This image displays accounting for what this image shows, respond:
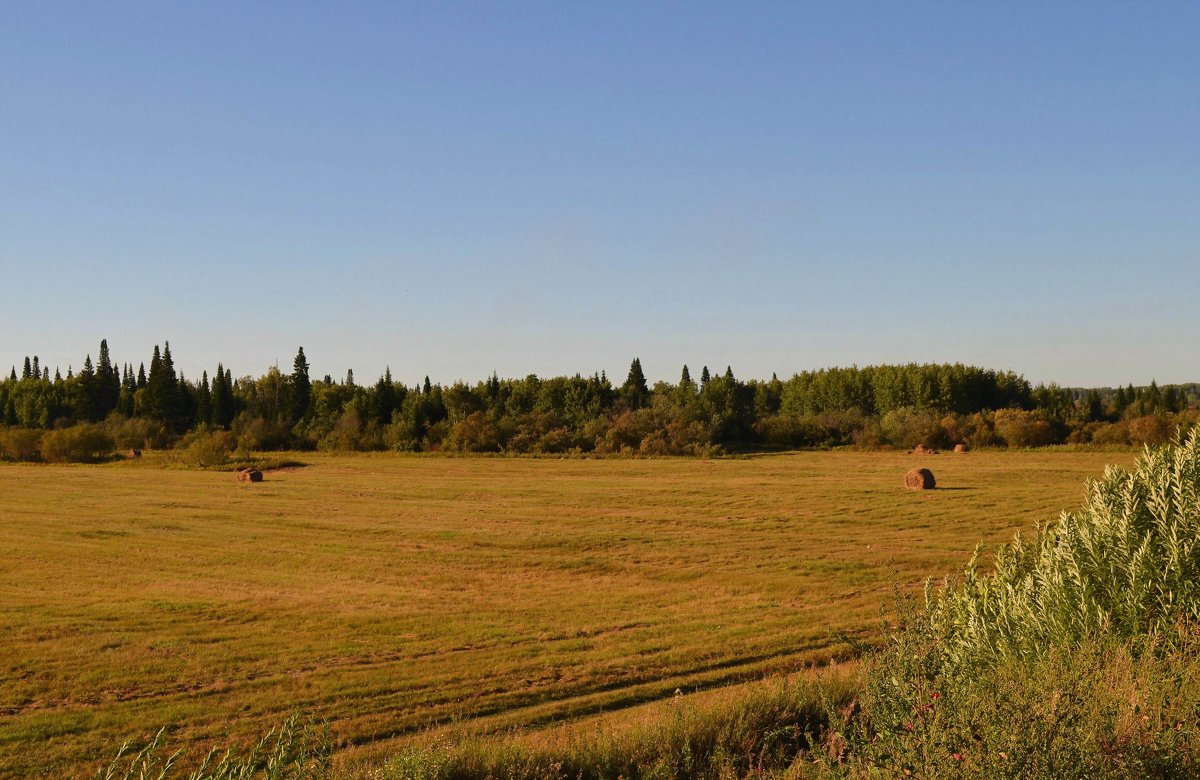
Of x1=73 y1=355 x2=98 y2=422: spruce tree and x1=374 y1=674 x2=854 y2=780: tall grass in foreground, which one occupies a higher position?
x1=73 y1=355 x2=98 y2=422: spruce tree

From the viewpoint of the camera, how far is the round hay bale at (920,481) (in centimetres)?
4872

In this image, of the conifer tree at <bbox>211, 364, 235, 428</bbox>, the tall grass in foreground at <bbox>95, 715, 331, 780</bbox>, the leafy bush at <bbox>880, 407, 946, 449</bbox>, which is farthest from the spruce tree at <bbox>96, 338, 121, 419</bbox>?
the tall grass in foreground at <bbox>95, 715, 331, 780</bbox>

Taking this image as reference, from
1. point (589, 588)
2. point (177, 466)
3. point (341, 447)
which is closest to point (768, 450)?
point (341, 447)

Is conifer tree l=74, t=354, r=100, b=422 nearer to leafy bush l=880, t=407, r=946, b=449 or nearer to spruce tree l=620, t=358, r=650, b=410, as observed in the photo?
spruce tree l=620, t=358, r=650, b=410

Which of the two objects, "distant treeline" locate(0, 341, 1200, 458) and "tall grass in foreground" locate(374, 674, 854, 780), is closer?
"tall grass in foreground" locate(374, 674, 854, 780)

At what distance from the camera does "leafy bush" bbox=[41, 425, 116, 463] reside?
8912 cm

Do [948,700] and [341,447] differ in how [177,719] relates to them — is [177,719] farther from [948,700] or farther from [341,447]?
[341,447]

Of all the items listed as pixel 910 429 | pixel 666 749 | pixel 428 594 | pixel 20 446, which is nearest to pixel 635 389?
pixel 910 429

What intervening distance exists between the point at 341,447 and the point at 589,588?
7714cm

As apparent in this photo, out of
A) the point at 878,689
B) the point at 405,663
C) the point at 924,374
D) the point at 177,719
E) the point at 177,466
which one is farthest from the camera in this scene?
the point at 924,374

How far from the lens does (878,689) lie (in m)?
8.21

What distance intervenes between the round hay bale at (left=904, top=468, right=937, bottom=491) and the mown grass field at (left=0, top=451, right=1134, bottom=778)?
1.37 metres

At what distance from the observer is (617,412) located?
10156 cm

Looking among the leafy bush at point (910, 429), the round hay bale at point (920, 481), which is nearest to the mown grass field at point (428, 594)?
the round hay bale at point (920, 481)
